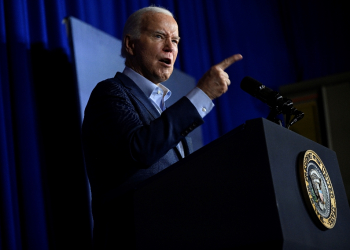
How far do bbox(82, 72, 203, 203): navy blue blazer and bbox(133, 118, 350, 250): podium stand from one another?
5.2 inches

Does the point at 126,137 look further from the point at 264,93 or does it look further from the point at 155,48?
the point at 155,48

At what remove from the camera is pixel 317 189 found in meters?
1.10

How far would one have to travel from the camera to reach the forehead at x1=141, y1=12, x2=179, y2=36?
5.70 ft

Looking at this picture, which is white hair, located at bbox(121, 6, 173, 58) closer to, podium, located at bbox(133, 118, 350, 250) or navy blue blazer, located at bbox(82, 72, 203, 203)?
navy blue blazer, located at bbox(82, 72, 203, 203)

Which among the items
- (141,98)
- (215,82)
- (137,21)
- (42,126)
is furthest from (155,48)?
(42,126)

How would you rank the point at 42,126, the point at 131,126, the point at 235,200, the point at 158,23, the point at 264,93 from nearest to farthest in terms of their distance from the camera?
1. the point at 235,200
2. the point at 131,126
3. the point at 264,93
4. the point at 158,23
5. the point at 42,126

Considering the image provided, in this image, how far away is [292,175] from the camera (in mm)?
1022

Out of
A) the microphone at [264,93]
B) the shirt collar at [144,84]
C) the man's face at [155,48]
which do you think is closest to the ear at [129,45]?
the man's face at [155,48]

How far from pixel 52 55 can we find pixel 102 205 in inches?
44.2

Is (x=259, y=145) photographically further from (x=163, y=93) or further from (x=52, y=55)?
(x=52, y=55)

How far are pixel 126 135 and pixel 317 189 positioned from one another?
53 cm

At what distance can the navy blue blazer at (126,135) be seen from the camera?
1.17 m

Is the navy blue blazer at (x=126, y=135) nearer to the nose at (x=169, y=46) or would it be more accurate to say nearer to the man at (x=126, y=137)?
the man at (x=126, y=137)

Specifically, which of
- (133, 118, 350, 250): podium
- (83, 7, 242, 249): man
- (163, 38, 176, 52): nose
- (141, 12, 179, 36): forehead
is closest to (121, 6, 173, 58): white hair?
(141, 12, 179, 36): forehead
